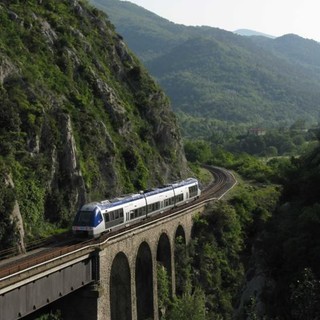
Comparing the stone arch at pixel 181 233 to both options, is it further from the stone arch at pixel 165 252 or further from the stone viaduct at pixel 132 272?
the stone arch at pixel 165 252

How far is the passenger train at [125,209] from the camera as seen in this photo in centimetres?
5223

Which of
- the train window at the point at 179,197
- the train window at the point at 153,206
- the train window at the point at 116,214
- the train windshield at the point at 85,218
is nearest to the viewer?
the train windshield at the point at 85,218

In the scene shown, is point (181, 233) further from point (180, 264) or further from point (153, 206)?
point (153, 206)

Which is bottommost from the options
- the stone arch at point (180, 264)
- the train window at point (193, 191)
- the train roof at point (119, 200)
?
the stone arch at point (180, 264)

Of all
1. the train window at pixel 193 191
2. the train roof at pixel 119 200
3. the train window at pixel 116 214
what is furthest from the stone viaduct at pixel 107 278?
the train window at pixel 193 191

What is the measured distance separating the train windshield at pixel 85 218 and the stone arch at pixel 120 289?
17.9ft

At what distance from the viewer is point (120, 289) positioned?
185 feet

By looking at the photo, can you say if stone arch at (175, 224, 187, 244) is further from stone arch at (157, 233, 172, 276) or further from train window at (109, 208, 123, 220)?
train window at (109, 208, 123, 220)

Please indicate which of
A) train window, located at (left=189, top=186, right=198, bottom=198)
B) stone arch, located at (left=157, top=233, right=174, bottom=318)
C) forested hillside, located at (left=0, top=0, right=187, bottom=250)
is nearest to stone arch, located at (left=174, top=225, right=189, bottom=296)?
stone arch, located at (left=157, top=233, right=174, bottom=318)

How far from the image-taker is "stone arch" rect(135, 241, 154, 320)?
2387 inches

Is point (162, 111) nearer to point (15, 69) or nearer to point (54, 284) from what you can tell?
point (15, 69)

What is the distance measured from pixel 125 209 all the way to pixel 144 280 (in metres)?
8.68

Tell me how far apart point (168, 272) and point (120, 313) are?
35.7 feet

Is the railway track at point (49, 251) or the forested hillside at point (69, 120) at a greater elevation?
the forested hillside at point (69, 120)
